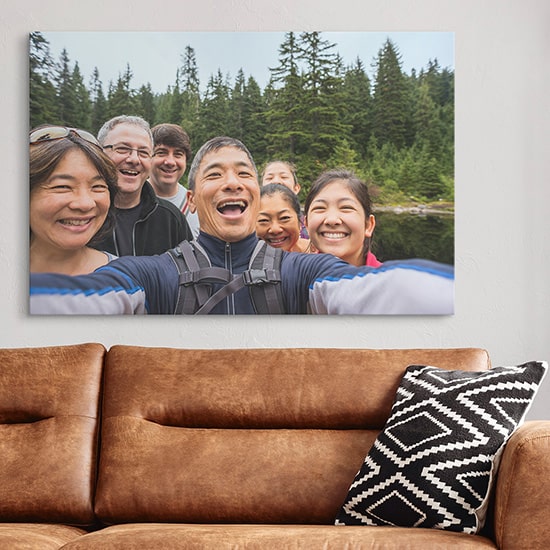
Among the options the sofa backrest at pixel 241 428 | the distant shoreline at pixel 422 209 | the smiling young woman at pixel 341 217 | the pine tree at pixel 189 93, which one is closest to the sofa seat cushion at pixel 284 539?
the sofa backrest at pixel 241 428

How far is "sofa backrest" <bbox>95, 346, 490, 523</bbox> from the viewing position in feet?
7.22

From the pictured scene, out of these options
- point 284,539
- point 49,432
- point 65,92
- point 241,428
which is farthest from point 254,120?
point 284,539

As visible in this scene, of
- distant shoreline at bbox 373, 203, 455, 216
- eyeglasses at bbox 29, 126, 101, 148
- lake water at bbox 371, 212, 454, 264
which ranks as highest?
eyeglasses at bbox 29, 126, 101, 148

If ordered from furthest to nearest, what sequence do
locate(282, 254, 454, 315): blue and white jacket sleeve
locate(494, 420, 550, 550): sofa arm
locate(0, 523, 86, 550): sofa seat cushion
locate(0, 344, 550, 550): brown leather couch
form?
locate(282, 254, 454, 315): blue and white jacket sleeve < locate(0, 344, 550, 550): brown leather couch < locate(0, 523, 86, 550): sofa seat cushion < locate(494, 420, 550, 550): sofa arm

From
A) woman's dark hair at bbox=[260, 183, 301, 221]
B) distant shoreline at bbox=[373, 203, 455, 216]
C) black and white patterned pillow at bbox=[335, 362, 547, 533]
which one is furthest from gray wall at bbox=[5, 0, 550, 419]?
black and white patterned pillow at bbox=[335, 362, 547, 533]

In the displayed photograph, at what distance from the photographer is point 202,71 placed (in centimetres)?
309

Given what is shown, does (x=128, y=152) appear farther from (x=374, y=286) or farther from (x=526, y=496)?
(x=526, y=496)

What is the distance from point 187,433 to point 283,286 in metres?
0.88

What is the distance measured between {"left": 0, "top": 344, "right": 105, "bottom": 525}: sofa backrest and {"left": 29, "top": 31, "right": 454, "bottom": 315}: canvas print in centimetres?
66

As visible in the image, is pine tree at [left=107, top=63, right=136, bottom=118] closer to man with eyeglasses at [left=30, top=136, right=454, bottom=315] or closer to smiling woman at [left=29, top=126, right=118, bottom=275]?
smiling woman at [left=29, top=126, right=118, bottom=275]

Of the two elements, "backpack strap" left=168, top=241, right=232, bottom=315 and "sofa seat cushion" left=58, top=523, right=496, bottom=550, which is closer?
"sofa seat cushion" left=58, top=523, right=496, bottom=550

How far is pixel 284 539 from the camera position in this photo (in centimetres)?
190

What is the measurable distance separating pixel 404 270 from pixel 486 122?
61cm

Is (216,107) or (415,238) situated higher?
(216,107)
